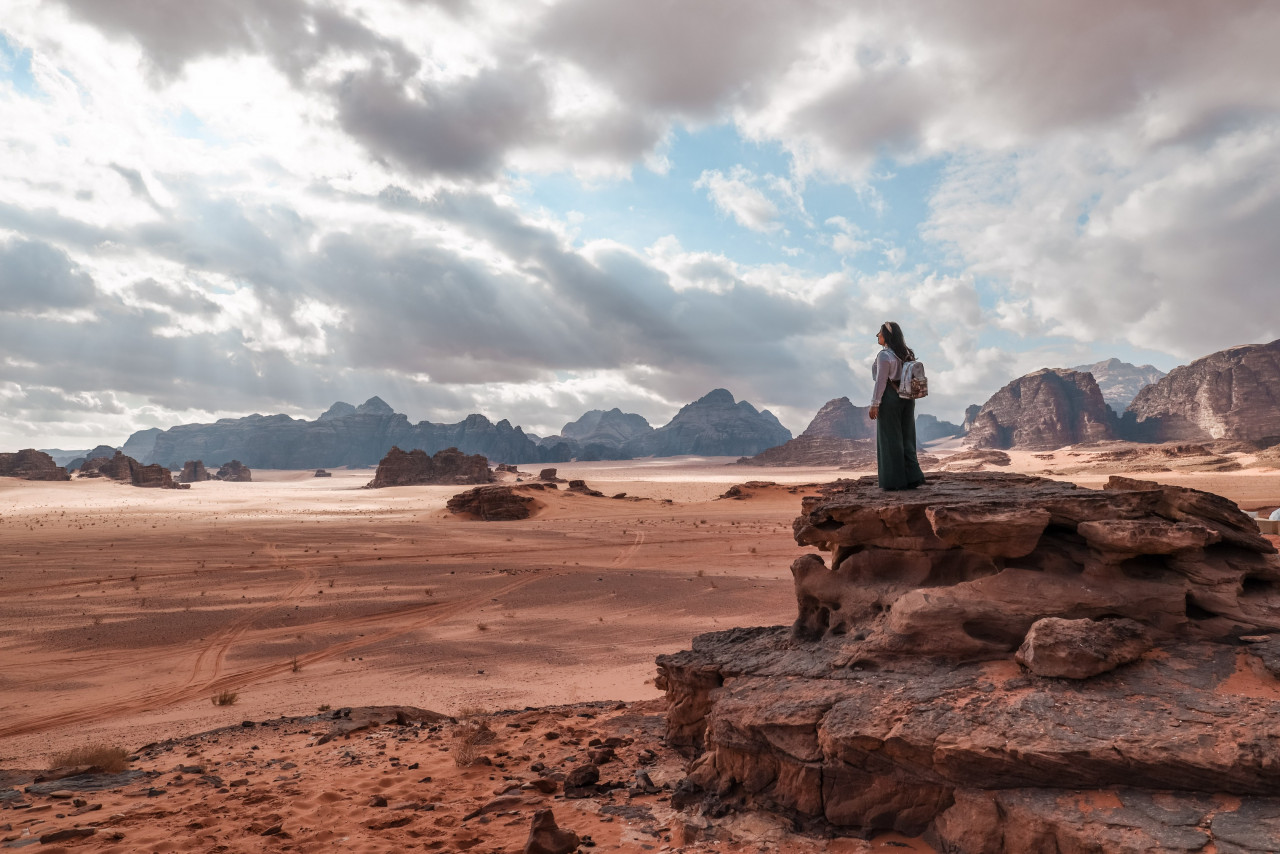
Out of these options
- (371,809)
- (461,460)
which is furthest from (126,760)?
(461,460)

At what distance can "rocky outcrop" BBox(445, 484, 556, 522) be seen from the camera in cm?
4269

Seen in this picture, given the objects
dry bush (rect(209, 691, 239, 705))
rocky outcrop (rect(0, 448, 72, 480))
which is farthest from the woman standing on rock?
rocky outcrop (rect(0, 448, 72, 480))

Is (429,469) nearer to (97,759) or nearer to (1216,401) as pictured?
(97,759)

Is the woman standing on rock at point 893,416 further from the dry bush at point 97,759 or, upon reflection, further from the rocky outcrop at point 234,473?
the rocky outcrop at point 234,473

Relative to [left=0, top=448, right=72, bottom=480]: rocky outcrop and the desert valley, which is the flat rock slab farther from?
[left=0, top=448, right=72, bottom=480]: rocky outcrop

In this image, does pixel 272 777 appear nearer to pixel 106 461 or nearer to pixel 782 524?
pixel 782 524

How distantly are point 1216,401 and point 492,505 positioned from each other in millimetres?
140368

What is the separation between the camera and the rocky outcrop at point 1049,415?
140875mm

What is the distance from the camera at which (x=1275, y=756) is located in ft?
11.5

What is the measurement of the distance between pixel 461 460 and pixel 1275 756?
92086 mm

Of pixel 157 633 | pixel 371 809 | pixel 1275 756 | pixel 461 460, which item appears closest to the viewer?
pixel 1275 756

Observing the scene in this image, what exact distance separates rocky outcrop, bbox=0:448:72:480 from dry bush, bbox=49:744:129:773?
315 ft

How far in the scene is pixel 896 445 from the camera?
23.1 feet

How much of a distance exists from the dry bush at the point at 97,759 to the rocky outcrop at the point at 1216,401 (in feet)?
451
